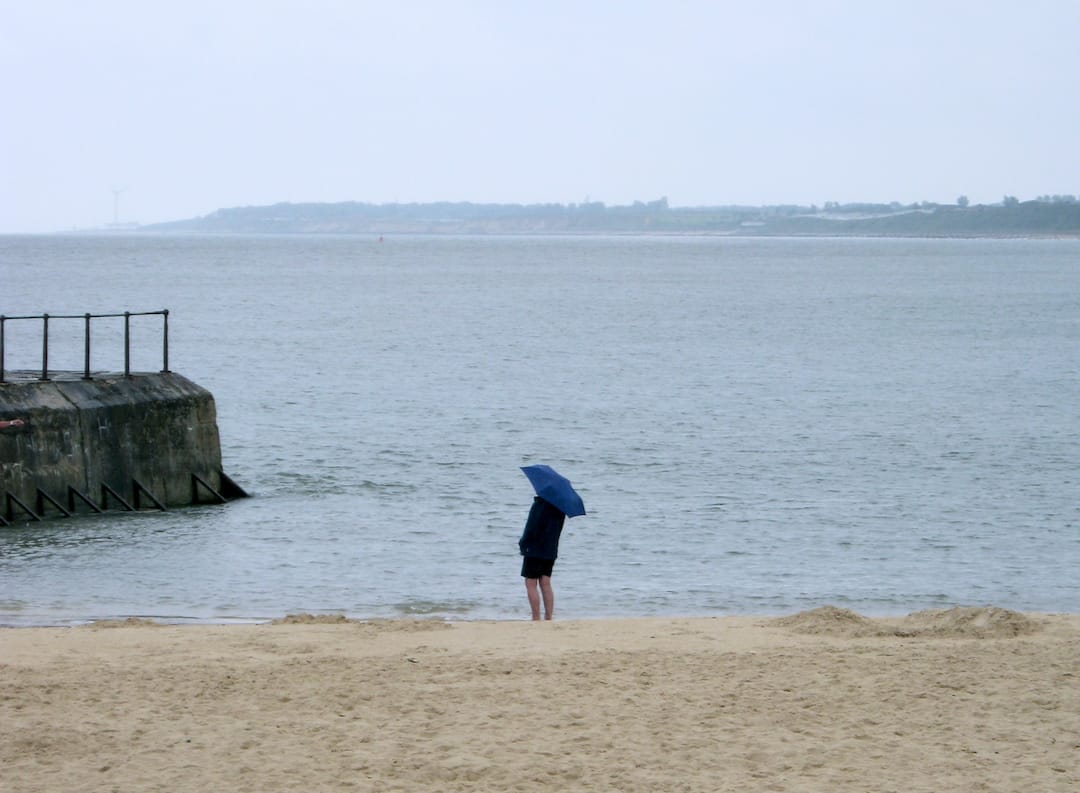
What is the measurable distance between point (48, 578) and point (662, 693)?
970cm

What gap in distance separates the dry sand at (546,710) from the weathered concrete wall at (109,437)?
7.49m

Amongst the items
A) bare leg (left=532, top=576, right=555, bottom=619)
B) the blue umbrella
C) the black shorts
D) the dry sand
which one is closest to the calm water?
bare leg (left=532, top=576, right=555, bottom=619)

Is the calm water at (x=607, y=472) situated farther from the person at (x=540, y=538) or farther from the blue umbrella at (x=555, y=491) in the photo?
the blue umbrella at (x=555, y=491)

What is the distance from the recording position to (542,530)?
12.9 m

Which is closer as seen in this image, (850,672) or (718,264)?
(850,672)

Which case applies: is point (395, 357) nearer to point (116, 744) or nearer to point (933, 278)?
point (116, 744)

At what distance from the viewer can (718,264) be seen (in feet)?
621

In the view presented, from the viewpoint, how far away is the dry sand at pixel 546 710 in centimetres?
851

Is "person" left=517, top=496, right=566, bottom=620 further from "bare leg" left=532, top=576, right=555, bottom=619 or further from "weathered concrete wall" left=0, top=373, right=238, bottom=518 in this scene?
"weathered concrete wall" left=0, top=373, right=238, bottom=518

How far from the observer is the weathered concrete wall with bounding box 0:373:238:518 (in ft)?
65.3

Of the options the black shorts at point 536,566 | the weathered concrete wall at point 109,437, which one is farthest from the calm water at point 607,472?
the black shorts at point 536,566

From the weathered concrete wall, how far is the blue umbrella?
9402 millimetres

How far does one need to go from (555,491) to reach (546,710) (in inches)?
126

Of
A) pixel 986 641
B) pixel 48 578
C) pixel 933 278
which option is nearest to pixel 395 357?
pixel 48 578
